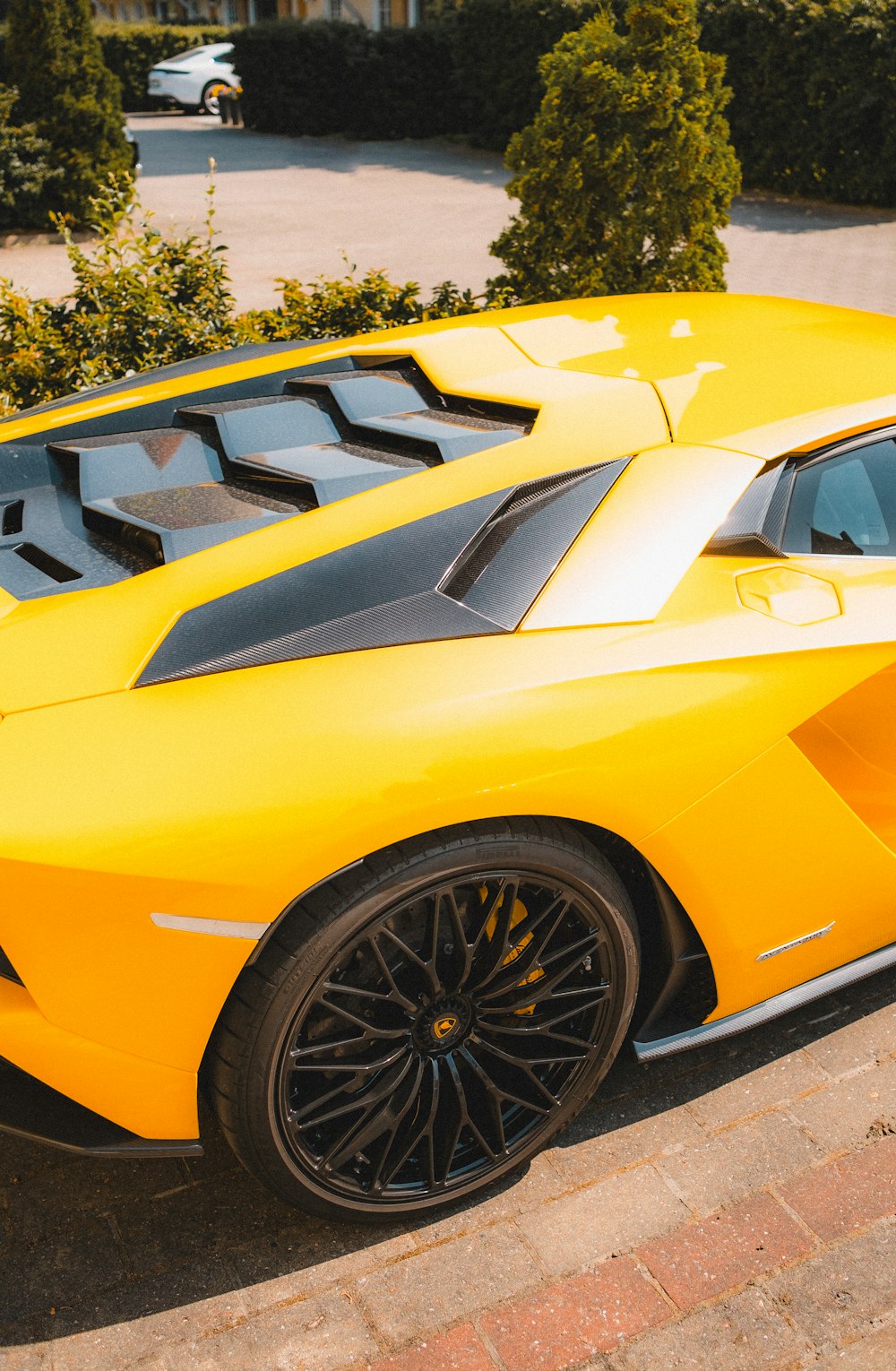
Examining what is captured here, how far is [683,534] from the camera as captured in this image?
2.20m

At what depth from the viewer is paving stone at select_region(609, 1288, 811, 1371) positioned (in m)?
1.99

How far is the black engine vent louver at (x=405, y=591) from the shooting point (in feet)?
6.38

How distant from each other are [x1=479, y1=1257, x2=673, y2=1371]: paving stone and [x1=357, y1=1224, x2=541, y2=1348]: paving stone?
44mm

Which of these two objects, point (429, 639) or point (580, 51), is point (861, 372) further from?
point (580, 51)

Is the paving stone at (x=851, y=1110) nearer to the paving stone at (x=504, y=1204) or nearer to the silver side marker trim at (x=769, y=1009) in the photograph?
the silver side marker trim at (x=769, y=1009)

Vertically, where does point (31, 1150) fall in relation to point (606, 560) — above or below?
below

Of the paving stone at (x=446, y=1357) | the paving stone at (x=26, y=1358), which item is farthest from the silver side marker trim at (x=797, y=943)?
the paving stone at (x=26, y=1358)

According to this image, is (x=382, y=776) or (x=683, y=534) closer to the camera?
(x=382, y=776)

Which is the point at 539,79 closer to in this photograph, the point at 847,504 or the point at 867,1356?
the point at 847,504

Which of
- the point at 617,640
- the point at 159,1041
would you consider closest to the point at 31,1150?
the point at 159,1041

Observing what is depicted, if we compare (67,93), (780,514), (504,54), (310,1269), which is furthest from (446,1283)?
(504,54)

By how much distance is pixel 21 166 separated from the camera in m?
12.1

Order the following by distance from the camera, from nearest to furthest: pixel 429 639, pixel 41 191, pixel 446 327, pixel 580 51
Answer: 1. pixel 429 639
2. pixel 446 327
3. pixel 580 51
4. pixel 41 191

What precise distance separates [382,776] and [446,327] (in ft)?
5.38
